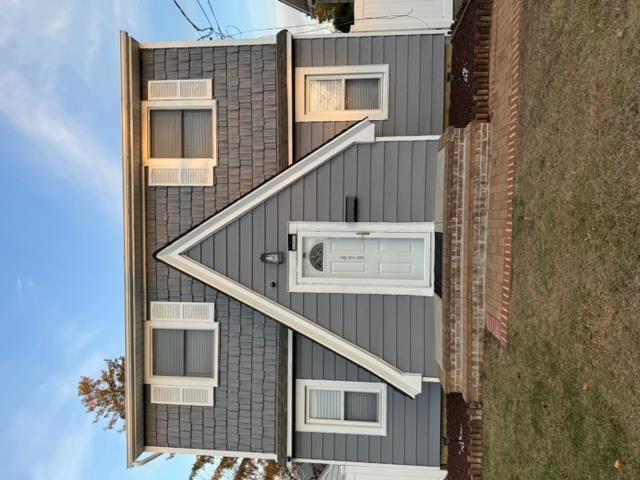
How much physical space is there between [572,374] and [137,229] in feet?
27.0

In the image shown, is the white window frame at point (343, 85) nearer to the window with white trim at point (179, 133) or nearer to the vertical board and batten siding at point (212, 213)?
the vertical board and batten siding at point (212, 213)

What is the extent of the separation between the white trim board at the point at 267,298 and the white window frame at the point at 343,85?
113 cm

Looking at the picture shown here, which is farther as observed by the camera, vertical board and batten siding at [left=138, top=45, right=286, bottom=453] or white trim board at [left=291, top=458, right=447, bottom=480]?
white trim board at [left=291, top=458, right=447, bottom=480]

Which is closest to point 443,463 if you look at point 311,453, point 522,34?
point 311,453

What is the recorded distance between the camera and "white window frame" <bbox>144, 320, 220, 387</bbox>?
1009 cm

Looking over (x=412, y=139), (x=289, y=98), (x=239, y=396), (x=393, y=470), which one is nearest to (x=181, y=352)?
(x=239, y=396)

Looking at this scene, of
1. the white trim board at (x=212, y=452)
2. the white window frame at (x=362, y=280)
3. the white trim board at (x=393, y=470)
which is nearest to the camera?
the white window frame at (x=362, y=280)

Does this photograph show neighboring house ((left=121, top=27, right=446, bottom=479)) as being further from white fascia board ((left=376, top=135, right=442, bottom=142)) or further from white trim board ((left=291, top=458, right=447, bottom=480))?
white fascia board ((left=376, top=135, right=442, bottom=142))

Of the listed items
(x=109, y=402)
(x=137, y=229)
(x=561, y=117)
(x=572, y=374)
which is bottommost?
(x=109, y=402)

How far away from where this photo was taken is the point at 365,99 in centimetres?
979

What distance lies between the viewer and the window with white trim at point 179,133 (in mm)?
9883

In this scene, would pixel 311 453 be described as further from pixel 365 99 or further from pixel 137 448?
pixel 365 99

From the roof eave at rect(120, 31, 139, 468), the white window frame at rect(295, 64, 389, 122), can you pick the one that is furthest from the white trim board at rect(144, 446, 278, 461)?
the white window frame at rect(295, 64, 389, 122)

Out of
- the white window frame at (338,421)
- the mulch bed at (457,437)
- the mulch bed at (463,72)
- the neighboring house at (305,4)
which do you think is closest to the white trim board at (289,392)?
the white window frame at (338,421)
